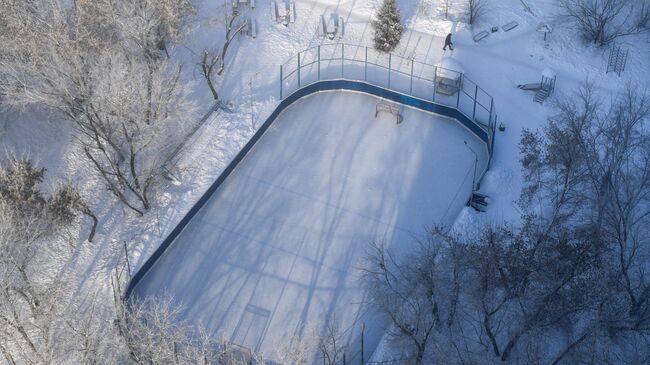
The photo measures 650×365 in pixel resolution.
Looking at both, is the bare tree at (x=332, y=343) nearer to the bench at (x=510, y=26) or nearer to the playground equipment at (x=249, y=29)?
the playground equipment at (x=249, y=29)

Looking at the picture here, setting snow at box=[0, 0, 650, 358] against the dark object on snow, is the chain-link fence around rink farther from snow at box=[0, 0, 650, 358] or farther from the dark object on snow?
the dark object on snow

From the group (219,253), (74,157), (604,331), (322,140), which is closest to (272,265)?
(219,253)

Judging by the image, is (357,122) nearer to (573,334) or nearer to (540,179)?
(540,179)

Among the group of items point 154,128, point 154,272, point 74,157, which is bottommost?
point 154,272

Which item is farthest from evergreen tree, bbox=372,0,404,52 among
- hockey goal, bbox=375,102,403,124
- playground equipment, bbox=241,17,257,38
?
playground equipment, bbox=241,17,257,38

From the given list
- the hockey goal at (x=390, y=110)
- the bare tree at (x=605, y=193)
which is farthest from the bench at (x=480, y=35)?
the hockey goal at (x=390, y=110)

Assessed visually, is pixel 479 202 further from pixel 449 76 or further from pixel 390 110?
pixel 449 76

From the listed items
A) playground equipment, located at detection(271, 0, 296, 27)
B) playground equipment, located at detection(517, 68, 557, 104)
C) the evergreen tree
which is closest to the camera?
→ playground equipment, located at detection(517, 68, 557, 104)
